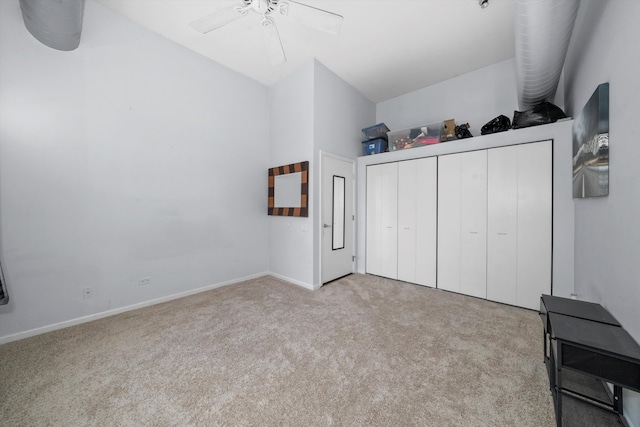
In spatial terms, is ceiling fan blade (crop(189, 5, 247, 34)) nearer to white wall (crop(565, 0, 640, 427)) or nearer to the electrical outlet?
white wall (crop(565, 0, 640, 427))

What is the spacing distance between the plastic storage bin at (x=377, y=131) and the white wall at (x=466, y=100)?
0.53m

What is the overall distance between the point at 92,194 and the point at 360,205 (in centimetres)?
358

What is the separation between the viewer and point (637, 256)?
1128 millimetres

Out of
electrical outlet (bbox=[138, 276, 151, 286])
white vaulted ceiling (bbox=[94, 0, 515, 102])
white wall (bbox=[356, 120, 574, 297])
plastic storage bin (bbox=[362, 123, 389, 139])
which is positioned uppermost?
white vaulted ceiling (bbox=[94, 0, 515, 102])

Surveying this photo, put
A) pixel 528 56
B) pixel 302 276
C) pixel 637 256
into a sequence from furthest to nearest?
pixel 302 276, pixel 528 56, pixel 637 256

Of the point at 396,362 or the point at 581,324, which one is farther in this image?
the point at 396,362

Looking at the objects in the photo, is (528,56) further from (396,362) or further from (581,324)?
(396,362)

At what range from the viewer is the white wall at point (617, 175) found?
116 centimetres

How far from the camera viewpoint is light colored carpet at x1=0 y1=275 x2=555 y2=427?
4.27 ft

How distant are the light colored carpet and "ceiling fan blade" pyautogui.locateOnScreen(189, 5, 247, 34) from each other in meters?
2.85

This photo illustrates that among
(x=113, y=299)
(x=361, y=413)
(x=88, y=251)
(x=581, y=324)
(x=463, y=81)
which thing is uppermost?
(x=463, y=81)

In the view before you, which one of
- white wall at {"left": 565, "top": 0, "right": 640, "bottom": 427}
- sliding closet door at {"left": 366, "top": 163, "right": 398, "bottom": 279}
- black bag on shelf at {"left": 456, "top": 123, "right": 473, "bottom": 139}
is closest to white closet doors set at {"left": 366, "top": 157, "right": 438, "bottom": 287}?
sliding closet door at {"left": 366, "top": 163, "right": 398, "bottom": 279}

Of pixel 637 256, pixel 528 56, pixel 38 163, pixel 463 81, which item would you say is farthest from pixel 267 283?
pixel 463 81

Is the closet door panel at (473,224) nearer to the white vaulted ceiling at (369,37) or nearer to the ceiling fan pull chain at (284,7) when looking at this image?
the white vaulted ceiling at (369,37)
